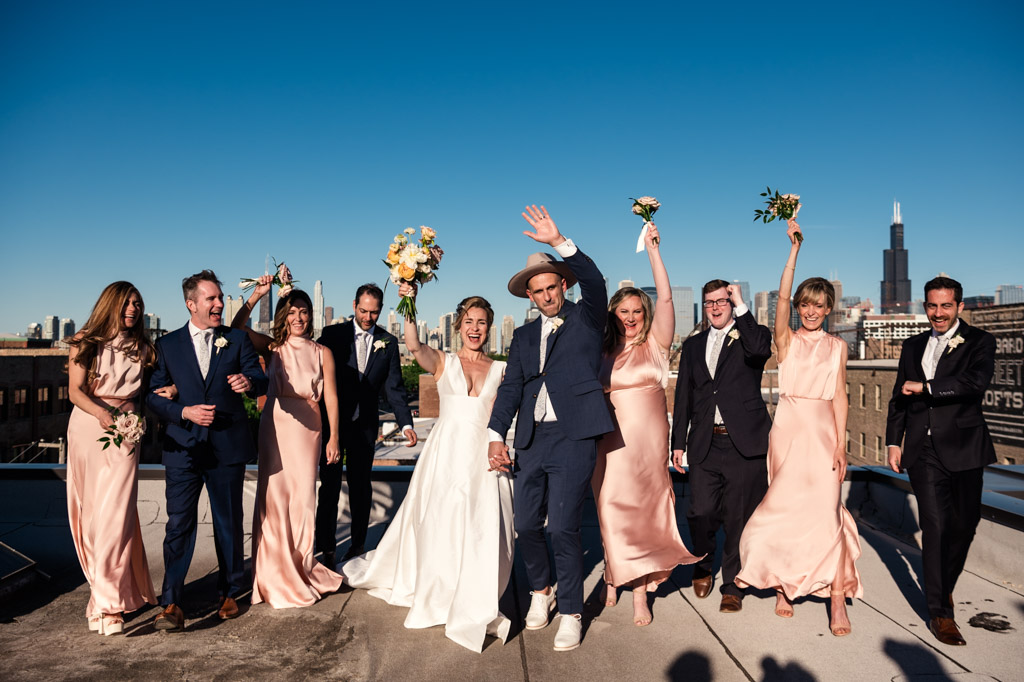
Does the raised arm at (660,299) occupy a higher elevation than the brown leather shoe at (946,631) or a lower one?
higher

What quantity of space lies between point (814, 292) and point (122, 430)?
4.25 meters

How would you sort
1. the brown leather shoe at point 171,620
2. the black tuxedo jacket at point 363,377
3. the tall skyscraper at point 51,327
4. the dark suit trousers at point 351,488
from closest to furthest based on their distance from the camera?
the brown leather shoe at point 171,620, the dark suit trousers at point 351,488, the black tuxedo jacket at point 363,377, the tall skyscraper at point 51,327

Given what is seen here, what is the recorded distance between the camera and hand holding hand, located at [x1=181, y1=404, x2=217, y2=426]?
399 centimetres

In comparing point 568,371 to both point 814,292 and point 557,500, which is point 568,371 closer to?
point 557,500

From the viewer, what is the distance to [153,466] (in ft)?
20.9

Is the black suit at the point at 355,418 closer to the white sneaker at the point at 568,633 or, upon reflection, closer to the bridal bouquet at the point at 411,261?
the bridal bouquet at the point at 411,261

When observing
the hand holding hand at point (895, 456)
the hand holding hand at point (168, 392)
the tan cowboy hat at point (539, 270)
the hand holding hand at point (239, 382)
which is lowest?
the hand holding hand at point (895, 456)

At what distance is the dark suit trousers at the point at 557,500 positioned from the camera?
4.00 metres

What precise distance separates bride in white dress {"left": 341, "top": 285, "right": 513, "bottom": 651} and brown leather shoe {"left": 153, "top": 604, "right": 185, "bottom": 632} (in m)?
1.07

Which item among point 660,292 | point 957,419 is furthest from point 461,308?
point 957,419

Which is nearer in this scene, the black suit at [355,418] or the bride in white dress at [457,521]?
the bride in white dress at [457,521]

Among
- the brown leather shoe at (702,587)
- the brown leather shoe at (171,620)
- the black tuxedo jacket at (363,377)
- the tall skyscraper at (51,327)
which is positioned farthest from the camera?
the tall skyscraper at (51,327)

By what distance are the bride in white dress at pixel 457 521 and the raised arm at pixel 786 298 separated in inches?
71.3

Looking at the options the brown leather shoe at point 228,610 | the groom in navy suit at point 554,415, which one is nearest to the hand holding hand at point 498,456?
the groom in navy suit at point 554,415
